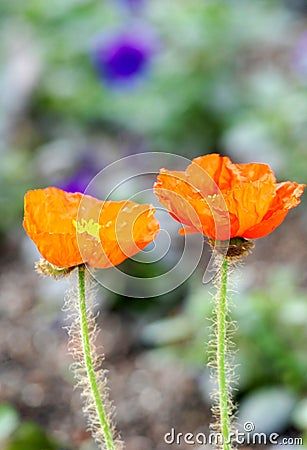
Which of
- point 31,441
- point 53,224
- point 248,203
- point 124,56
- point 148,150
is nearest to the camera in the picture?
point 248,203

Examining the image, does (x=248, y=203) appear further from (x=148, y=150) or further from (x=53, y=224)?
(x=148, y=150)

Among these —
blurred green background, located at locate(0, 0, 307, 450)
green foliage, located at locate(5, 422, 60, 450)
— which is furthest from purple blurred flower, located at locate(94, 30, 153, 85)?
green foliage, located at locate(5, 422, 60, 450)

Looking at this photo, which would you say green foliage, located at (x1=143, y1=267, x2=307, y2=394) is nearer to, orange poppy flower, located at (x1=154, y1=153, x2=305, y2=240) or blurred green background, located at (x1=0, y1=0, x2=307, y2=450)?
blurred green background, located at (x1=0, y1=0, x2=307, y2=450)

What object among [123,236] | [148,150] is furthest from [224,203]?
[148,150]

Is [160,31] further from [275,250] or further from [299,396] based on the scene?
[299,396]

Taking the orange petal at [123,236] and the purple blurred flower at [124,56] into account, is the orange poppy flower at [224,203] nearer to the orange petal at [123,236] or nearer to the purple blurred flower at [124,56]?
the orange petal at [123,236]

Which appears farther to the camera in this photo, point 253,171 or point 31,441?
point 31,441

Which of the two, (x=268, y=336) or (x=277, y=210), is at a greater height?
(x=268, y=336)

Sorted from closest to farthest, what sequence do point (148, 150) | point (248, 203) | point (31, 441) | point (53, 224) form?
point (248, 203), point (53, 224), point (31, 441), point (148, 150)
